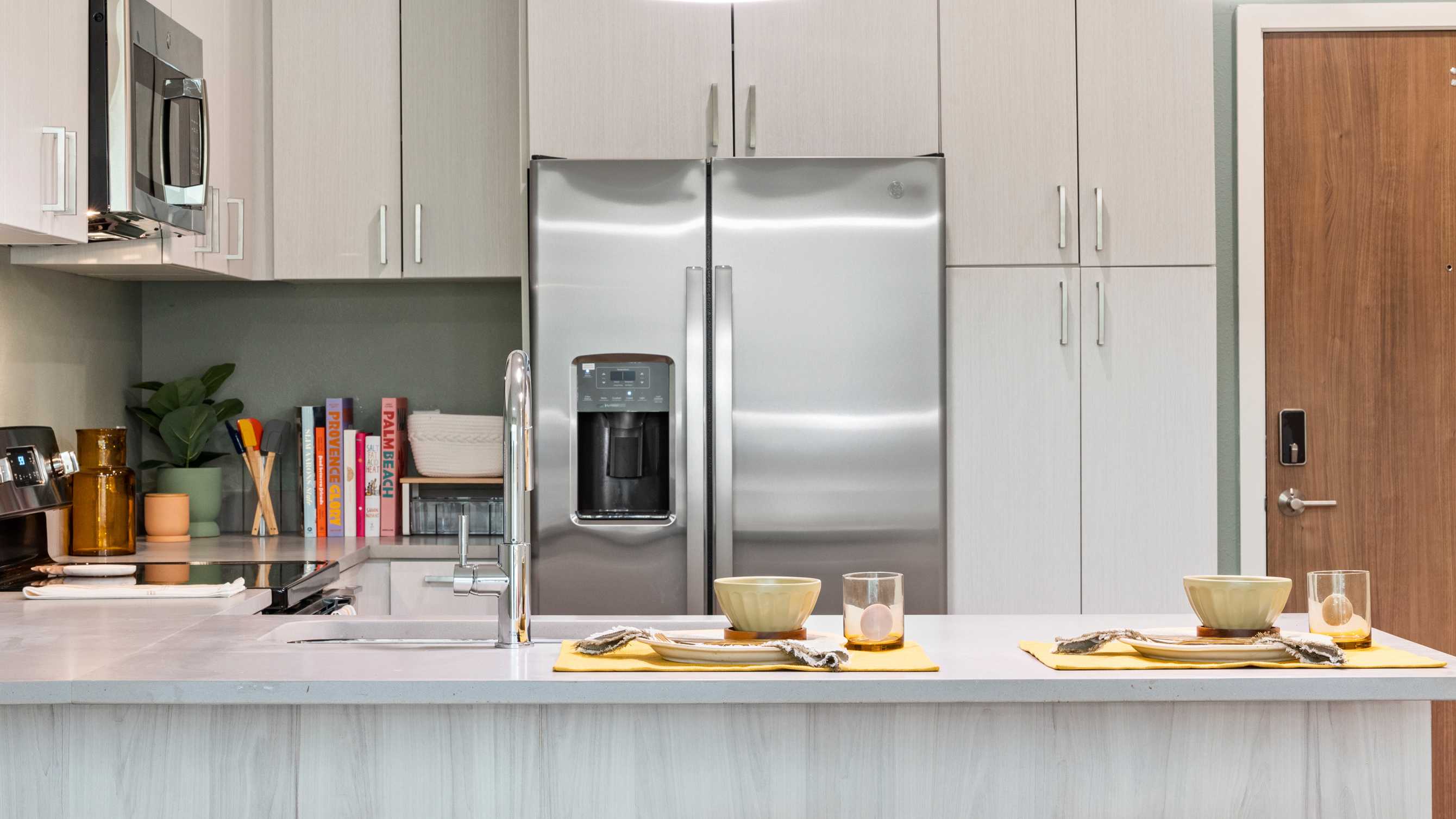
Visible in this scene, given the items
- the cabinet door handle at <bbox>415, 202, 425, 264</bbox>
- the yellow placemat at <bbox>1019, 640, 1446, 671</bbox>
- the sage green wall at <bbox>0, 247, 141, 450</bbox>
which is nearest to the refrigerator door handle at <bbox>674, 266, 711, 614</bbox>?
the cabinet door handle at <bbox>415, 202, 425, 264</bbox>

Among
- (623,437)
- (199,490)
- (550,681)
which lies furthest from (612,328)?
(550,681)

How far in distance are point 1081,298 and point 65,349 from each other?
98.6 inches

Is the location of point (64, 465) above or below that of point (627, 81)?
below

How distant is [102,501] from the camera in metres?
2.72

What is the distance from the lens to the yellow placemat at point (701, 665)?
136 centimetres

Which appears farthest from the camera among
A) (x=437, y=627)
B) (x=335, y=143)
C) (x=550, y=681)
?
(x=335, y=143)

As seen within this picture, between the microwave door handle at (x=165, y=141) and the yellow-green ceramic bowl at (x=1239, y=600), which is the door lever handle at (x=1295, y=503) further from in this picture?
the microwave door handle at (x=165, y=141)

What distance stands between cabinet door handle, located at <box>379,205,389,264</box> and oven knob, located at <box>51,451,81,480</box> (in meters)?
0.87

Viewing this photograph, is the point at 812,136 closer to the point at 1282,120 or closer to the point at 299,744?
the point at 1282,120

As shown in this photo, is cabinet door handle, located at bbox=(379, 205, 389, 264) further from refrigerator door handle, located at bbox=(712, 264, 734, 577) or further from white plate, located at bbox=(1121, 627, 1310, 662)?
white plate, located at bbox=(1121, 627, 1310, 662)

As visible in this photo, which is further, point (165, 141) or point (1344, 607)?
point (165, 141)

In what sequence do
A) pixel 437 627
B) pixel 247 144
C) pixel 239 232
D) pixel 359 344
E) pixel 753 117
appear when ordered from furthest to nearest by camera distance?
pixel 359 344
pixel 247 144
pixel 239 232
pixel 753 117
pixel 437 627

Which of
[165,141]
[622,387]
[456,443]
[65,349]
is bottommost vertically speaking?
[456,443]

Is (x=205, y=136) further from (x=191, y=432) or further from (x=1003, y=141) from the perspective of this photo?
(x=1003, y=141)
